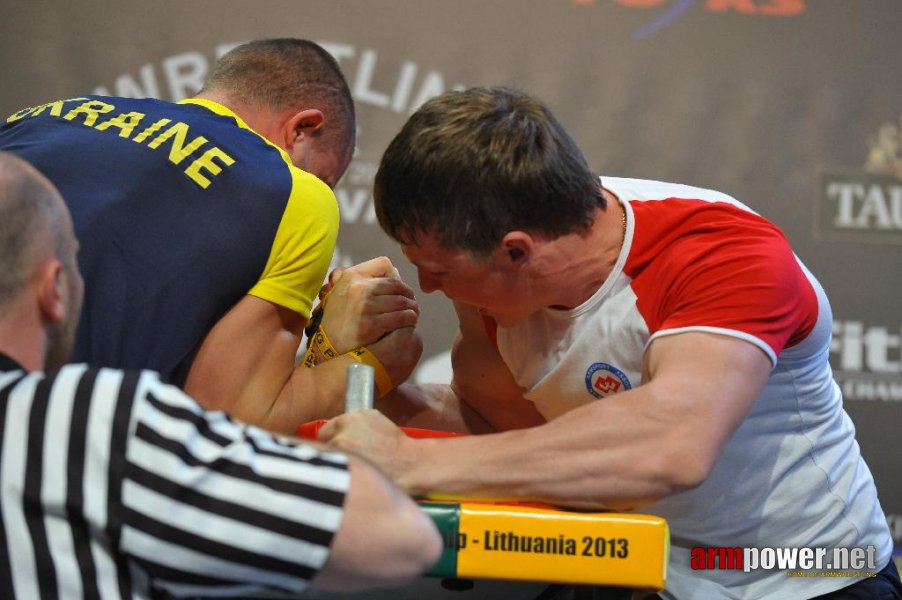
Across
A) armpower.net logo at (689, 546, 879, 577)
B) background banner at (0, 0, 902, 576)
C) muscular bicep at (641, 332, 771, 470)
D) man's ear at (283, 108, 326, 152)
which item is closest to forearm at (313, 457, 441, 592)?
muscular bicep at (641, 332, 771, 470)

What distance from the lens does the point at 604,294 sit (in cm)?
155

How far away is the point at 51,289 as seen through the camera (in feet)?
3.02

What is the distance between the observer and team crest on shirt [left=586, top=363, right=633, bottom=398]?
1.54 metres

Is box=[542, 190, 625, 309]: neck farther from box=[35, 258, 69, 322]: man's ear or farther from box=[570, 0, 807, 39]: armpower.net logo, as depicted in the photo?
box=[570, 0, 807, 39]: armpower.net logo

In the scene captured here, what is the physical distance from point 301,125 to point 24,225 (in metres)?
1.13

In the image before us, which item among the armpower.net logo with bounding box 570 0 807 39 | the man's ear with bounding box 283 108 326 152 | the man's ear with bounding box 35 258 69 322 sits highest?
the armpower.net logo with bounding box 570 0 807 39

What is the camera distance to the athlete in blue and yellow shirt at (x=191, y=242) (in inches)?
61.2

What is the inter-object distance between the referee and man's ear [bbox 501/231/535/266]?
2.10 ft

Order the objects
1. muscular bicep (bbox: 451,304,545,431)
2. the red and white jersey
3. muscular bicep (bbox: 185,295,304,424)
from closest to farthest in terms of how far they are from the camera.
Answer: the red and white jersey < muscular bicep (bbox: 185,295,304,424) < muscular bicep (bbox: 451,304,545,431)

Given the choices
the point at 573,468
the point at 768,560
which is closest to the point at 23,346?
the point at 573,468

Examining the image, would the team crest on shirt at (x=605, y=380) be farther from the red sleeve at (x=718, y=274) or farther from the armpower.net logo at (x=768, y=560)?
the armpower.net logo at (x=768, y=560)

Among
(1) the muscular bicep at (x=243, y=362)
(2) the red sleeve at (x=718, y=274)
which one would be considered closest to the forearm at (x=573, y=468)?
(2) the red sleeve at (x=718, y=274)

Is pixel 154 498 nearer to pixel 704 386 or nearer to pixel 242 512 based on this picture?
pixel 242 512

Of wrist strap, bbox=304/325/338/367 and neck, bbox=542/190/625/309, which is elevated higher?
neck, bbox=542/190/625/309
